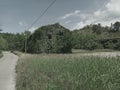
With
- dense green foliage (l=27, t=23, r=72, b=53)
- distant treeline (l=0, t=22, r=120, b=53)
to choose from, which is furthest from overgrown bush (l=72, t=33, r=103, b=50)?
dense green foliage (l=27, t=23, r=72, b=53)

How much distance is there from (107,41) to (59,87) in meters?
56.5

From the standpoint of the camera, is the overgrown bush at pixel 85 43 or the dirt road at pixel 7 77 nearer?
the dirt road at pixel 7 77

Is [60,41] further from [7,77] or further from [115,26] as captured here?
[115,26]

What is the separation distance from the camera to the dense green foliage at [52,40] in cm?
5291

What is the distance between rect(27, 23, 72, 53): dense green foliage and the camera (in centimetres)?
5291

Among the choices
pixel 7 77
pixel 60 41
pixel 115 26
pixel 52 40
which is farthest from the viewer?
pixel 115 26

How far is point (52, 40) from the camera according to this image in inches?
2131

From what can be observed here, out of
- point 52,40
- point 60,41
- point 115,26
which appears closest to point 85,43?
point 60,41

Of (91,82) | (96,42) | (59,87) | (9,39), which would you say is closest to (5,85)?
(59,87)

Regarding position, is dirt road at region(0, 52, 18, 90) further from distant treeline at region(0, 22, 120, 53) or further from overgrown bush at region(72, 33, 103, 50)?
overgrown bush at region(72, 33, 103, 50)

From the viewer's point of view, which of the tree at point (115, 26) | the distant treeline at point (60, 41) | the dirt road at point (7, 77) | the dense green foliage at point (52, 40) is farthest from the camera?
the tree at point (115, 26)

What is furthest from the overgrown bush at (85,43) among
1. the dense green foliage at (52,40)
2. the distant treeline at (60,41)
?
the dense green foliage at (52,40)

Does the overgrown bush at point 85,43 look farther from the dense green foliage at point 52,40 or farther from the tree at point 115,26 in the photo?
the tree at point 115,26

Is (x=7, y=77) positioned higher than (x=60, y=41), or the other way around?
(x=60, y=41)
